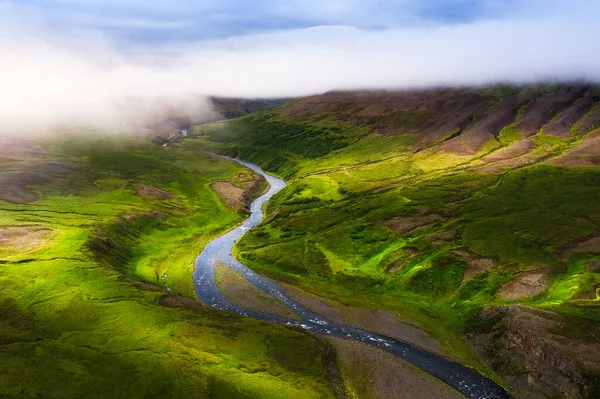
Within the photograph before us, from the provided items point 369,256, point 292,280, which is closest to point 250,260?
point 292,280

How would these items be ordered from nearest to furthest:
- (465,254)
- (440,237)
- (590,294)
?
(590,294) → (465,254) → (440,237)

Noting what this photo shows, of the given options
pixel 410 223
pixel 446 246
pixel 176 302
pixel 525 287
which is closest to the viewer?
pixel 176 302

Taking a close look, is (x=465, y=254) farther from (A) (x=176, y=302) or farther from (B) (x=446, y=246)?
(A) (x=176, y=302)

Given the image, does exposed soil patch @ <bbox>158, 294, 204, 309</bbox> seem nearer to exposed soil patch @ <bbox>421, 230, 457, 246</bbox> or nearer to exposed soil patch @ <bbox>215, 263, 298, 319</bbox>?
exposed soil patch @ <bbox>215, 263, 298, 319</bbox>

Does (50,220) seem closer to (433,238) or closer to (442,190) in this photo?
(433,238)

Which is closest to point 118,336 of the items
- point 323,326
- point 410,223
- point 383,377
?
point 323,326

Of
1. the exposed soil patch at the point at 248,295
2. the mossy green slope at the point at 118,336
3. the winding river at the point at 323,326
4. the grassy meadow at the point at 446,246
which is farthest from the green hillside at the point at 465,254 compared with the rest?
the mossy green slope at the point at 118,336

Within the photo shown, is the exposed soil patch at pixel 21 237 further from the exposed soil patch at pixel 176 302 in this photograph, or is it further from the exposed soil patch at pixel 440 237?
the exposed soil patch at pixel 440 237
